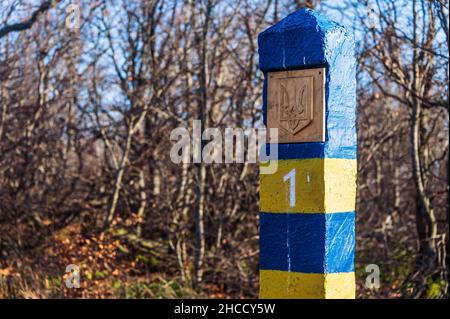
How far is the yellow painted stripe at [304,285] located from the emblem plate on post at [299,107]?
1.87ft

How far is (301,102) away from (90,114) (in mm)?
6970

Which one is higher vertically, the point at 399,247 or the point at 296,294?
the point at 296,294

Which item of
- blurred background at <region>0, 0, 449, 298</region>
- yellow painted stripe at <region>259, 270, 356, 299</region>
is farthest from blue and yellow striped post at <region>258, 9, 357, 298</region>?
blurred background at <region>0, 0, 449, 298</region>

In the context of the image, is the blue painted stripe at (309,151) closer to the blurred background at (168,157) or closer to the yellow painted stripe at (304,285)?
the yellow painted stripe at (304,285)

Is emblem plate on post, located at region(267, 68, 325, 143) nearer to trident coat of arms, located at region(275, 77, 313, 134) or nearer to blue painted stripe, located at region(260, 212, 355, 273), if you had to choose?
trident coat of arms, located at region(275, 77, 313, 134)

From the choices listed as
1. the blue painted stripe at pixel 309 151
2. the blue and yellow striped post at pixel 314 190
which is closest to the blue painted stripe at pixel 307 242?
the blue and yellow striped post at pixel 314 190

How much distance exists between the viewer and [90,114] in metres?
9.37

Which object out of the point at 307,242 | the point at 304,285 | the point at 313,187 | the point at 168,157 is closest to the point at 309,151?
the point at 313,187

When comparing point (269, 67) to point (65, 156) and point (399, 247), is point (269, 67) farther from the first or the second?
point (65, 156)

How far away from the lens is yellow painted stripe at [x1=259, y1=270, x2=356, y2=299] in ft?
8.80

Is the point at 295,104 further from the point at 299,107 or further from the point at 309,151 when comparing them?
the point at 309,151

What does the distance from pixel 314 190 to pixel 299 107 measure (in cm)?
36

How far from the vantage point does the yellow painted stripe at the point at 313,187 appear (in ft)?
8.87
